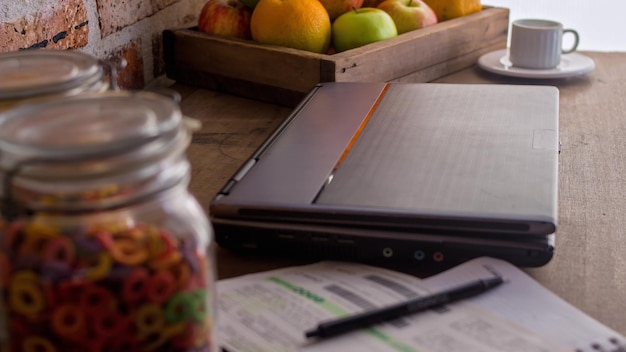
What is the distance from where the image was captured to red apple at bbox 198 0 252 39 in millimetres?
1301

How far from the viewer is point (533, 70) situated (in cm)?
137

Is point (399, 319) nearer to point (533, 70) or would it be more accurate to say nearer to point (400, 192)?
point (400, 192)

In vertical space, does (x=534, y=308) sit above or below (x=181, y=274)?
below

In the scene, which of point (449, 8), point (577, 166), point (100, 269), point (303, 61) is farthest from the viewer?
point (449, 8)

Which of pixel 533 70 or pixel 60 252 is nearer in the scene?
pixel 60 252

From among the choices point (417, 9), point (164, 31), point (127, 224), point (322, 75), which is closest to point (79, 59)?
point (127, 224)

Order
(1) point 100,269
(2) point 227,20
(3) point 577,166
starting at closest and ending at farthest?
(1) point 100,269, (3) point 577,166, (2) point 227,20

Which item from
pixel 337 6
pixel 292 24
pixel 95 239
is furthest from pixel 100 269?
pixel 337 6

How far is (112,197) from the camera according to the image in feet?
1.49

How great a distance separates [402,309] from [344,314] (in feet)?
0.15

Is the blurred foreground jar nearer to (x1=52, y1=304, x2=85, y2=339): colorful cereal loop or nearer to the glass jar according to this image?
(x1=52, y1=304, x2=85, y2=339): colorful cereal loop

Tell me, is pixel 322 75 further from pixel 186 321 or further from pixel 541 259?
pixel 186 321

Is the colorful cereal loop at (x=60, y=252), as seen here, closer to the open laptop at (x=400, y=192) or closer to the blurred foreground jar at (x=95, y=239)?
the blurred foreground jar at (x=95, y=239)

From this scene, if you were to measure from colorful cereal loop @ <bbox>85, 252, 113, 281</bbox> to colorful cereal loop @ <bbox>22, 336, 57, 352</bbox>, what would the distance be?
5cm
